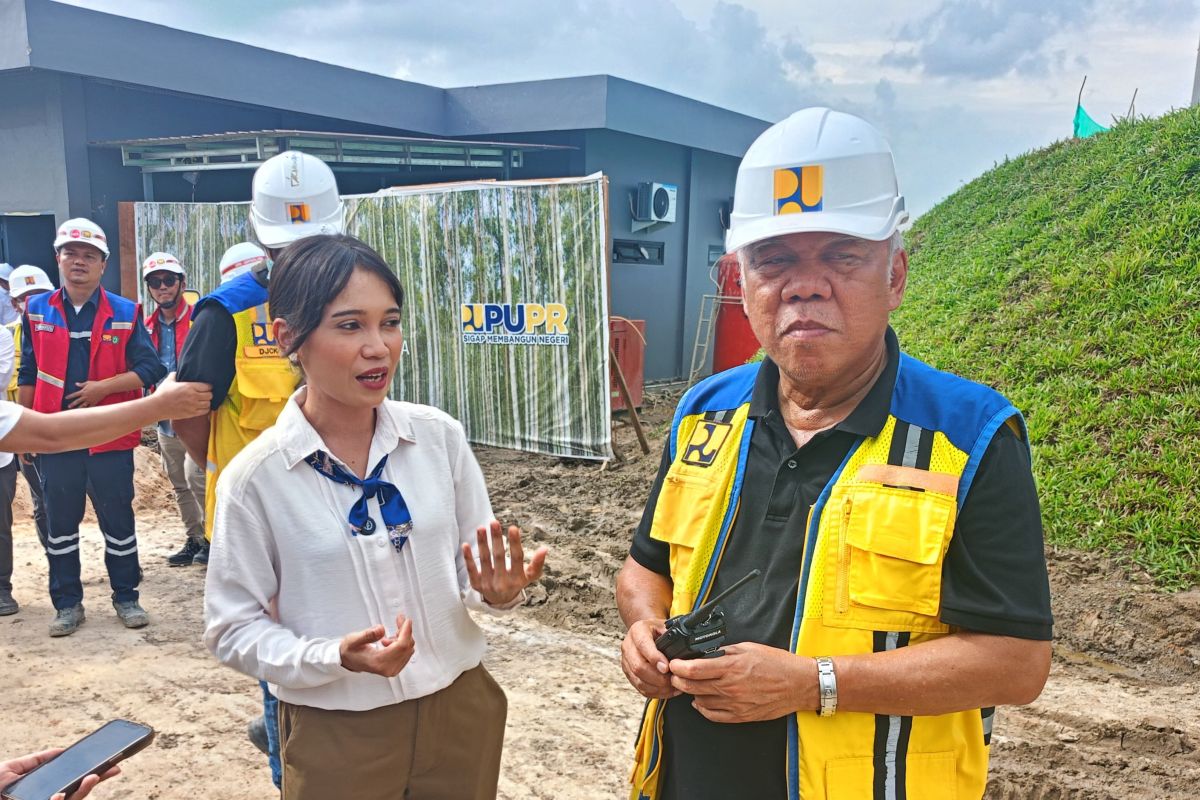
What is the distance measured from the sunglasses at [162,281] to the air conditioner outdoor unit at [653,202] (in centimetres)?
873

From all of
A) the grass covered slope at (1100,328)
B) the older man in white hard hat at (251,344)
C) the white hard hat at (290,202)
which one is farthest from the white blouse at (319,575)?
the grass covered slope at (1100,328)

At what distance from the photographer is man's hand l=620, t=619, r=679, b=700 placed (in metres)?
1.75

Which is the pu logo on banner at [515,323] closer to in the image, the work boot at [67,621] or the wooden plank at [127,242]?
the work boot at [67,621]

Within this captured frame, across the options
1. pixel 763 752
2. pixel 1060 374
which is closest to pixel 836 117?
pixel 763 752

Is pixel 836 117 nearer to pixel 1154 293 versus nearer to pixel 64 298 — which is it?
pixel 64 298

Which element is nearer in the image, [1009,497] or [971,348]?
[1009,497]

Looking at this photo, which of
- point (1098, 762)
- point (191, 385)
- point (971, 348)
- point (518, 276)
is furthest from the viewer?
point (518, 276)

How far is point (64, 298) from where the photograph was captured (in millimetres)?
5352

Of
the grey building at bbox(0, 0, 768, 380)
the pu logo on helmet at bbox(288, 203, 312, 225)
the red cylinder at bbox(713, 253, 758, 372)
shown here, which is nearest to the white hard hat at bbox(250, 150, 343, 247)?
the pu logo on helmet at bbox(288, 203, 312, 225)

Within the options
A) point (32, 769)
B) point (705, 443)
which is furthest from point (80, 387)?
point (705, 443)

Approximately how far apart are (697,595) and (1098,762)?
2931 millimetres

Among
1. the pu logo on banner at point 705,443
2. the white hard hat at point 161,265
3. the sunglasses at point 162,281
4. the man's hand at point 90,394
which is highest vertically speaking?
the white hard hat at point 161,265

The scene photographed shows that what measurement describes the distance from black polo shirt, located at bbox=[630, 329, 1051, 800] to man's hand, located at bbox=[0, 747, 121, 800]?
126 cm

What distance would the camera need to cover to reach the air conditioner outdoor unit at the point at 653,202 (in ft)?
46.1
